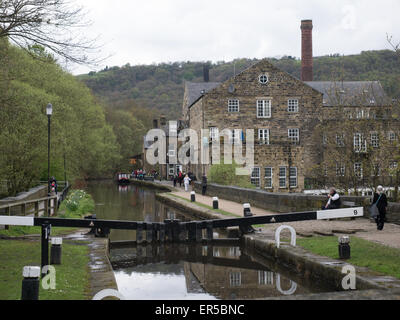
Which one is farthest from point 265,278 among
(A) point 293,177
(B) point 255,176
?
(A) point 293,177

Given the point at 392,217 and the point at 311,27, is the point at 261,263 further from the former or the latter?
the point at 311,27

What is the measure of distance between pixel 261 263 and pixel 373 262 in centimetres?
347

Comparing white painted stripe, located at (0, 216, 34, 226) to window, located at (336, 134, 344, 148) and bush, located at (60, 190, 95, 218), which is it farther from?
window, located at (336, 134, 344, 148)

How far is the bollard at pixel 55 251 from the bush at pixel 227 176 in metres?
24.0

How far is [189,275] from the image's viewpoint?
454 inches

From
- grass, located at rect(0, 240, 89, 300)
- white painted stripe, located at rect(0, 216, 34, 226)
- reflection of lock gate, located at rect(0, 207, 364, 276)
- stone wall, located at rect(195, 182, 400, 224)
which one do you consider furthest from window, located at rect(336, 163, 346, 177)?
white painted stripe, located at rect(0, 216, 34, 226)

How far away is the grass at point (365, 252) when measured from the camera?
30.7 ft

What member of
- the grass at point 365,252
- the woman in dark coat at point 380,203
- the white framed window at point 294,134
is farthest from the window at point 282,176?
the grass at point 365,252

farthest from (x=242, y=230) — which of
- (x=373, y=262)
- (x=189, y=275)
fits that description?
(x=373, y=262)

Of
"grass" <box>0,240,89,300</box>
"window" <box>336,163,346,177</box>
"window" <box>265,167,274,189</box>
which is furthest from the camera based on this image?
"window" <box>265,167,274,189</box>

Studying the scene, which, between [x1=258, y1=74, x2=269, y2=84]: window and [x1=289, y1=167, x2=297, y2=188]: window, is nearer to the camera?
[x1=289, y1=167, x2=297, y2=188]: window

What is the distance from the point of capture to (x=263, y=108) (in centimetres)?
4253

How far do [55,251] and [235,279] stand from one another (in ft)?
12.6

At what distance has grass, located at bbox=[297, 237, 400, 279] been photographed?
30.7 ft
